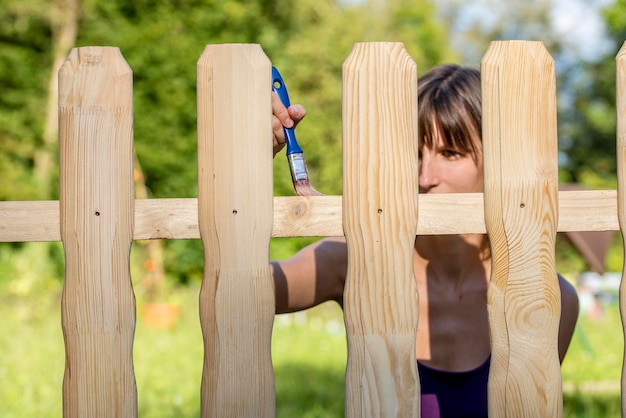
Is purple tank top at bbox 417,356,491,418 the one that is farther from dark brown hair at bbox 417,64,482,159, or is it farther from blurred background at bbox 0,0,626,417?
blurred background at bbox 0,0,626,417

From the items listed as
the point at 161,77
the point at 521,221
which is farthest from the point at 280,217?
the point at 161,77

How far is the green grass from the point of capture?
4.27 meters

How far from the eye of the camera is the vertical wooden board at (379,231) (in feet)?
5.52

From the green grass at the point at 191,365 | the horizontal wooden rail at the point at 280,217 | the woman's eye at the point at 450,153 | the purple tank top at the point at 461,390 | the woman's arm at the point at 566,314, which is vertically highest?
the woman's eye at the point at 450,153

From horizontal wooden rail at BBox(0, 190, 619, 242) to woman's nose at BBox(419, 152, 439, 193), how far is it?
0.52 m

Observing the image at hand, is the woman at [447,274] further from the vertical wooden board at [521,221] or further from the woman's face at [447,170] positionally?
the vertical wooden board at [521,221]

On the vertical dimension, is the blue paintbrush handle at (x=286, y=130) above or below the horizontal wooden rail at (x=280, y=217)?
above

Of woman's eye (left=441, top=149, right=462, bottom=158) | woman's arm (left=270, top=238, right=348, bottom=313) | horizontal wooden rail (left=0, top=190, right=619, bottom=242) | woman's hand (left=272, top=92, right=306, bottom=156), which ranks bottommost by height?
woman's arm (left=270, top=238, right=348, bottom=313)

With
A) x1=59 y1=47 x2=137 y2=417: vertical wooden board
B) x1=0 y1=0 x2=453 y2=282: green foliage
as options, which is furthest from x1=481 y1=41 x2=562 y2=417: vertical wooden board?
x1=0 y1=0 x2=453 y2=282: green foliage

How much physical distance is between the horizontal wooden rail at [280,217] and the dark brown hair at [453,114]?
0.61 metres

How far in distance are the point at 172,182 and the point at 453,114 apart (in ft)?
24.8

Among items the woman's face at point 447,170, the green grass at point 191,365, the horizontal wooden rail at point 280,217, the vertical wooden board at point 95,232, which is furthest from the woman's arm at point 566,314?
the green grass at point 191,365

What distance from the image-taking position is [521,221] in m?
1.71

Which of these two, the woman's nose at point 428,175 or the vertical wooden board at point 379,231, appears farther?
the woman's nose at point 428,175
